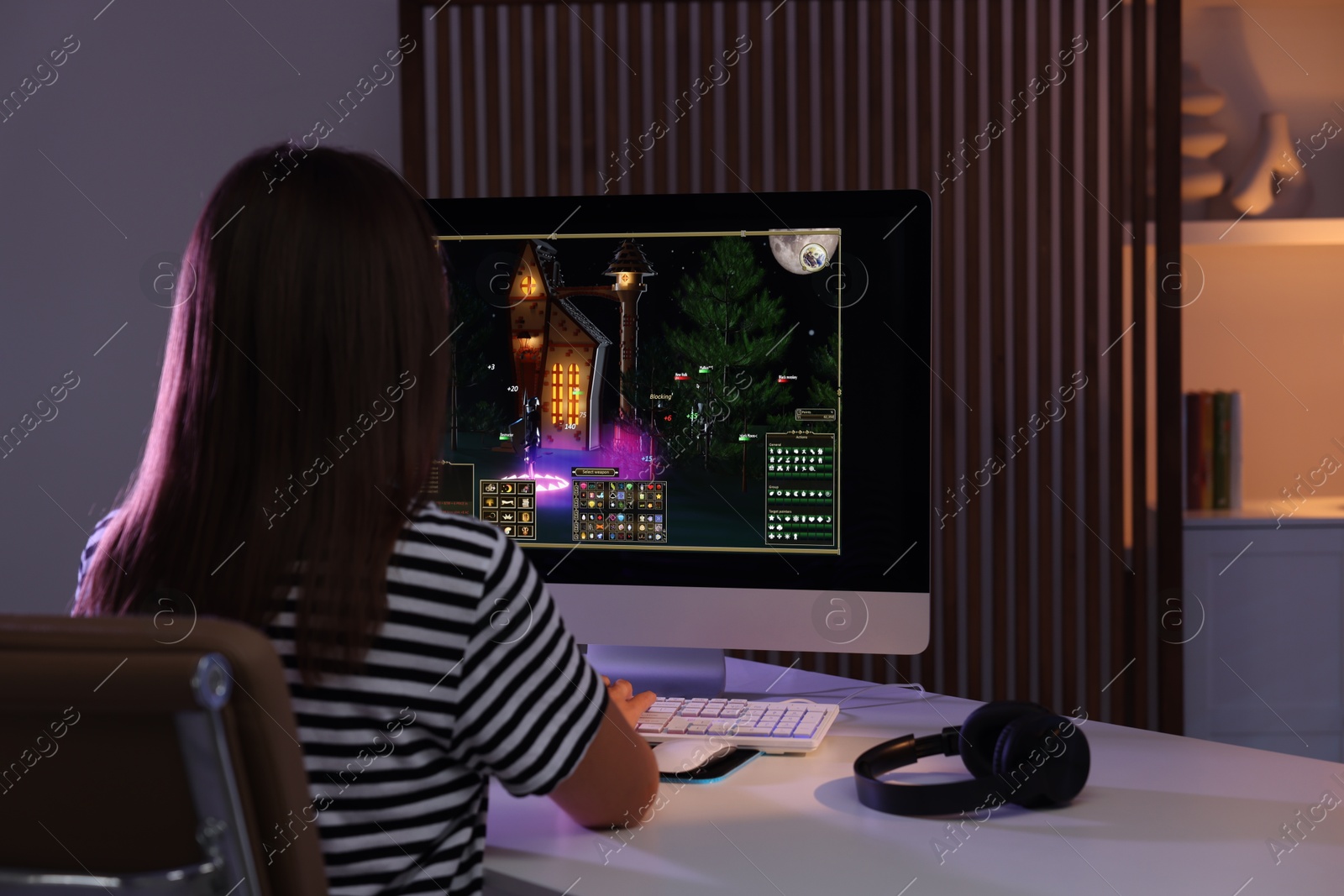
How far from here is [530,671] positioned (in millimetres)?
760

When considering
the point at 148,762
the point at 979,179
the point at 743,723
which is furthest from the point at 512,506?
the point at 979,179

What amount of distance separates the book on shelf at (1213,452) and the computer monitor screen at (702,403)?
64.9 inches

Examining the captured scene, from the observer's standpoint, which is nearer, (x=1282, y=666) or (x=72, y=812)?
(x=72, y=812)

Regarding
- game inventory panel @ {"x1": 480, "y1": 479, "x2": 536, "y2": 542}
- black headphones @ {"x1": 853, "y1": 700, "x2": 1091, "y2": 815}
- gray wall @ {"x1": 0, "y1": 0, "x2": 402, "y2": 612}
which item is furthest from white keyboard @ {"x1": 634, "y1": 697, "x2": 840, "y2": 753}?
gray wall @ {"x1": 0, "y1": 0, "x2": 402, "y2": 612}

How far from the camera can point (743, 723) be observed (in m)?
1.16

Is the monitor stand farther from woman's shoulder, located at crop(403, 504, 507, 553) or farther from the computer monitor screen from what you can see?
woman's shoulder, located at crop(403, 504, 507, 553)

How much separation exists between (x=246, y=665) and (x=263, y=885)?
0.41 ft

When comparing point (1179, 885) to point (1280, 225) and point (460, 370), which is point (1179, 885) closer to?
point (460, 370)

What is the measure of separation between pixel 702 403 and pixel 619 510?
0.53ft

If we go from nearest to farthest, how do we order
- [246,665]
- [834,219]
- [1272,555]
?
[246,665]
[834,219]
[1272,555]

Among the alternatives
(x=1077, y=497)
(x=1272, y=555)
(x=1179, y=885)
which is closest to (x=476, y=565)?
(x=1179, y=885)

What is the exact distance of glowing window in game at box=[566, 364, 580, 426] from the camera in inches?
51.4

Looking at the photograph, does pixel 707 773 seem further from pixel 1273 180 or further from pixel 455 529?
pixel 1273 180

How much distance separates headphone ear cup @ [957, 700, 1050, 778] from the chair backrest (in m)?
0.63
